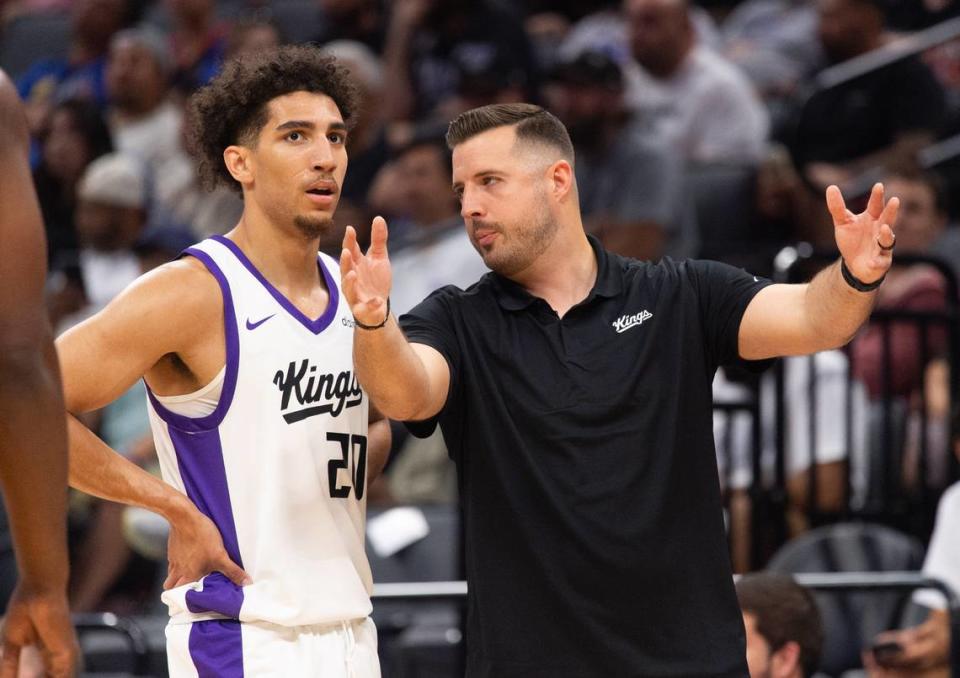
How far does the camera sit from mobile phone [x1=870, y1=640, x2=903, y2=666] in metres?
5.17

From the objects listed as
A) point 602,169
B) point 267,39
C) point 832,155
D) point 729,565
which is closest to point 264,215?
point 729,565

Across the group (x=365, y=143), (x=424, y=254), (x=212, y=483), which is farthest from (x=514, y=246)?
(x=365, y=143)

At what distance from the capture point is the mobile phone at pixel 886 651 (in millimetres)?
5168

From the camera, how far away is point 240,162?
3900mm

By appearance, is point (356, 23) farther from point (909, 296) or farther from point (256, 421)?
point (256, 421)

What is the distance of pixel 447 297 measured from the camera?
3.90m

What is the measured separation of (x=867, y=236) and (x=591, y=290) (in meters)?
0.71

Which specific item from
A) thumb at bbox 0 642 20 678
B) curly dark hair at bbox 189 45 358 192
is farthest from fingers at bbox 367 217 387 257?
thumb at bbox 0 642 20 678

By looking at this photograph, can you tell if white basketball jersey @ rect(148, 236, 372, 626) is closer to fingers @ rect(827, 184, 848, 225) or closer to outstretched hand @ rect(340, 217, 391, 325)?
outstretched hand @ rect(340, 217, 391, 325)

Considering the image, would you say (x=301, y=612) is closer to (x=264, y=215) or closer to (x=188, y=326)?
(x=188, y=326)

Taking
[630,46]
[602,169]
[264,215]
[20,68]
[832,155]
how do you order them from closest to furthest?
[264,215], [602,169], [832,155], [630,46], [20,68]

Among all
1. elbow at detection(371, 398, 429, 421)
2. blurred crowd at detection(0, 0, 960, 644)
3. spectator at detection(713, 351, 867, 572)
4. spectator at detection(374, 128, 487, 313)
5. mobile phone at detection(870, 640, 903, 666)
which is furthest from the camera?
spectator at detection(374, 128, 487, 313)

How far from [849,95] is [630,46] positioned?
4.72 ft

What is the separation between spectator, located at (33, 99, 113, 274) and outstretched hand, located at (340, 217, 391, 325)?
21.5 ft
